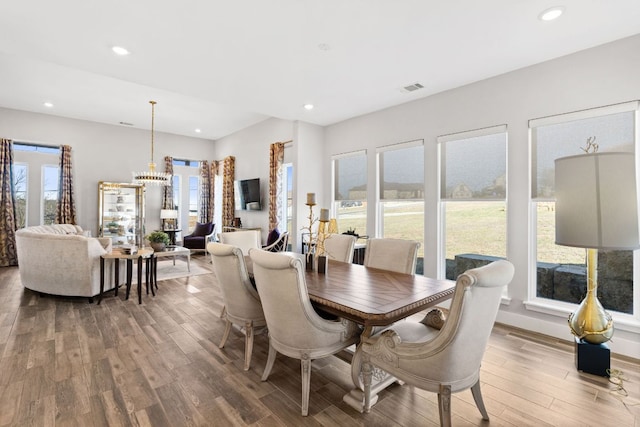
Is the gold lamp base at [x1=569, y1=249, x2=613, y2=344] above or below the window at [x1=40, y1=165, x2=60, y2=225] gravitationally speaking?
below

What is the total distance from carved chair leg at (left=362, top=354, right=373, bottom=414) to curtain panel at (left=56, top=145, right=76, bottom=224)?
7.89 m

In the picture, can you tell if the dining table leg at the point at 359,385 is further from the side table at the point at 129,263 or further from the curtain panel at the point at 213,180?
the curtain panel at the point at 213,180

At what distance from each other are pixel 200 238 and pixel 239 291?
18.7 ft

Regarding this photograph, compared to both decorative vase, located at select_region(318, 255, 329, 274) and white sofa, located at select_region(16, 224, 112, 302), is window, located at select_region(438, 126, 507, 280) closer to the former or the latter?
decorative vase, located at select_region(318, 255, 329, 274)

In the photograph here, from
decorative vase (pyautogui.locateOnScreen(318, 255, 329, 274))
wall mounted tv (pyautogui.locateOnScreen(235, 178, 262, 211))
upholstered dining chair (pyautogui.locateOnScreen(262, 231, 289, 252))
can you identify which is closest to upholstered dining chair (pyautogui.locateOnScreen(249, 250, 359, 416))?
decorative vase (pyautogui.locateOnScreen(318, 255, 329, 274))

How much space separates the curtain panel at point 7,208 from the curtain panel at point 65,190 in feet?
2.51

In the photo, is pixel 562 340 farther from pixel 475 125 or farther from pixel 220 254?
pixel 220 254

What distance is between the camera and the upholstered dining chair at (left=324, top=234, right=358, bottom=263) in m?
3.61

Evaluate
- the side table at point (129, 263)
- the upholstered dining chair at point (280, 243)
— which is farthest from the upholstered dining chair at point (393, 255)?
the side table at point (129, 263)

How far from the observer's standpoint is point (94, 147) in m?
7.56

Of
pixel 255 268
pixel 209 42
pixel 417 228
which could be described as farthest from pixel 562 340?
pixel 209 42

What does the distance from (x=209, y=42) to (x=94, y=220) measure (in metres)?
6.60

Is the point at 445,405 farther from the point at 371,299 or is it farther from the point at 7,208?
the point at 7,208

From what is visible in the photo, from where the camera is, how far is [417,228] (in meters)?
4.69
